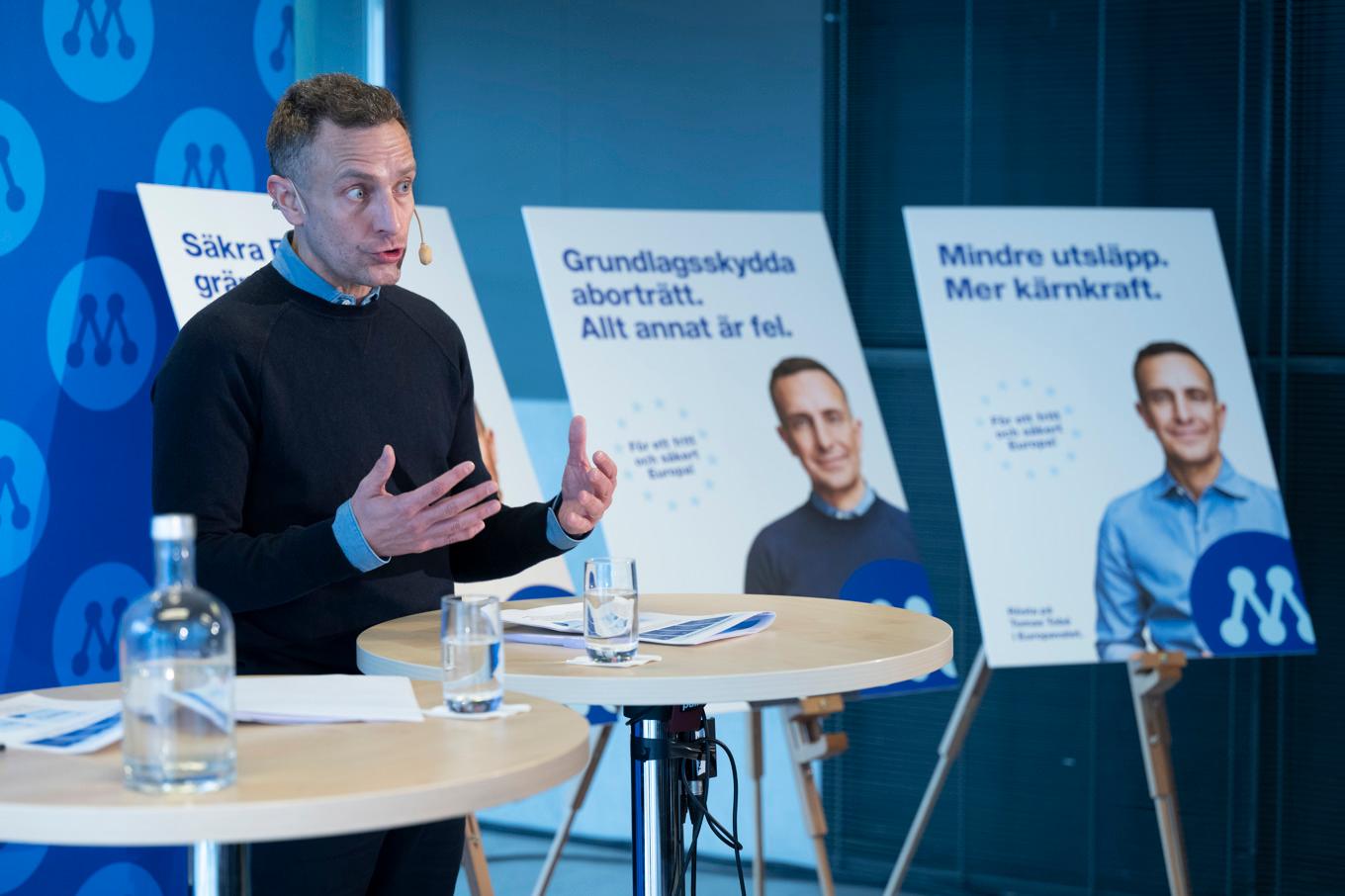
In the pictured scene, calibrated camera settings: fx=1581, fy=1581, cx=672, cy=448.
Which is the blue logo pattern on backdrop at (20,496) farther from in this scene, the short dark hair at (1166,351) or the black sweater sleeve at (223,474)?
the short dark hair at (1166,351)

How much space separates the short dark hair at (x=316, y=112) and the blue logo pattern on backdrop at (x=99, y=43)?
0.89 metres

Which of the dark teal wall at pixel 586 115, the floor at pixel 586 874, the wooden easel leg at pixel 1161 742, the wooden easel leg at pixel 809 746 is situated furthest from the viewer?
the dark teal wall at pixel 586 115

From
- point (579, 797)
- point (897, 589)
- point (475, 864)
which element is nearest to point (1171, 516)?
point (897, 589)

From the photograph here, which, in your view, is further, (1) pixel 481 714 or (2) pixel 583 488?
Result: (2) pixel 583 488

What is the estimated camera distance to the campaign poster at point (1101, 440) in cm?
354

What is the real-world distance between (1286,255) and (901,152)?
3.60 feet

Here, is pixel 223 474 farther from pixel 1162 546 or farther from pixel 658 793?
pixel 1162 546

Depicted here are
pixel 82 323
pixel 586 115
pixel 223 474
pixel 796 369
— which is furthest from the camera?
pixel 586 115

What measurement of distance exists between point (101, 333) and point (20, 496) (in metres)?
0.35

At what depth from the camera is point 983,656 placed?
357cm

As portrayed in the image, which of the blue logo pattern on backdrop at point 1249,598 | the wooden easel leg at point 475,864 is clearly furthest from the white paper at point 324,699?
the blue logo pattern on backdrop at point 1249,598

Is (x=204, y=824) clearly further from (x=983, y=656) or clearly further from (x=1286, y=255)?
(x=1286, y=255)

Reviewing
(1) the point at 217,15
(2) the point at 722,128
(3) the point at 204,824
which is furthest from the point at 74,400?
(2) the point at 722,128

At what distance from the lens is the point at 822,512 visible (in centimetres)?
352
